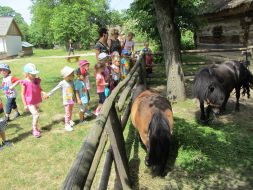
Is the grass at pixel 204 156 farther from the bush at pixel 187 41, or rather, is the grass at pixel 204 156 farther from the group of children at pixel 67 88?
the bush at pixel 187 41

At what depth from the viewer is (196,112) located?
7258mm

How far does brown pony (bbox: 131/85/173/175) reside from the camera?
162 inches

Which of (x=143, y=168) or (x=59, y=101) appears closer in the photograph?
(x=143, y=168)

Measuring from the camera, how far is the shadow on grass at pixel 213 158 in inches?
163

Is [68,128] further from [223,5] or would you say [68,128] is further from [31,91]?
[223,5]

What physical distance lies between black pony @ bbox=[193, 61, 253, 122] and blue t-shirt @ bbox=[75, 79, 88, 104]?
244 cm

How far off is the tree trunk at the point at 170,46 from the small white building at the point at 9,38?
36452 millimetres

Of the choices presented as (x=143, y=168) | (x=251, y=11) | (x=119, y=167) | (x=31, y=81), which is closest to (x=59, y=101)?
(x=31, y=81)

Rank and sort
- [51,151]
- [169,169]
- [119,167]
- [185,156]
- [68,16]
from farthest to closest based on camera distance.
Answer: [68,16] < [51,151] < [185,156] < [169,169] < [119,167]

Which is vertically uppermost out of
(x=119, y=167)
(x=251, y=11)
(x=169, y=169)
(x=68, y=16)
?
(x=68, y=16)

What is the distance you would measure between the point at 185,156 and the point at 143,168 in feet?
2.55

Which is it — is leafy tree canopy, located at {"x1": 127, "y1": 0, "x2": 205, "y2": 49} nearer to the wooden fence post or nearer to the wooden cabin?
Result: the wooden cabin

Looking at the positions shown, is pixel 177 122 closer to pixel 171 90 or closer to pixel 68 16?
pixel 171 90

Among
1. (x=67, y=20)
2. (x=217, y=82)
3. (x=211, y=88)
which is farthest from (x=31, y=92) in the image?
(x=67, y=20)
